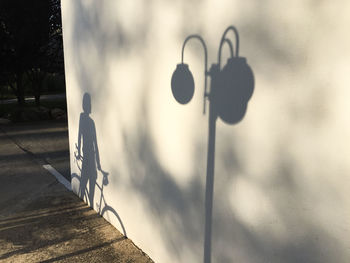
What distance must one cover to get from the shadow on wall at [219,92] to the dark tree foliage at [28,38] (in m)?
12.5

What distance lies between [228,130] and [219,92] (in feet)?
1.06

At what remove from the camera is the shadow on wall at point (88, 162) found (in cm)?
524

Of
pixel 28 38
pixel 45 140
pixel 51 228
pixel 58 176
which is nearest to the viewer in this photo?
pixel 51 228

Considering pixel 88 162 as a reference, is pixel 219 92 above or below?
above

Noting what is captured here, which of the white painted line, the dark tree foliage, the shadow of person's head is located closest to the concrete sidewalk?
the white painted line

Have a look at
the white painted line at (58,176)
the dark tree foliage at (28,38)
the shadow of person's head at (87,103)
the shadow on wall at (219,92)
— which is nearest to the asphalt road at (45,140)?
the white painted line at (58,176)

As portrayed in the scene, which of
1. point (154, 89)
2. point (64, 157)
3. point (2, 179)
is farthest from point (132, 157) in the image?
point (64, 157)

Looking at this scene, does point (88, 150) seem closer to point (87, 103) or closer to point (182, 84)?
point (87, 103)

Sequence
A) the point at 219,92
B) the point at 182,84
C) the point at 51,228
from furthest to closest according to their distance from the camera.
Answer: the point at 51,228
the point at 182,84
the point at 219,92

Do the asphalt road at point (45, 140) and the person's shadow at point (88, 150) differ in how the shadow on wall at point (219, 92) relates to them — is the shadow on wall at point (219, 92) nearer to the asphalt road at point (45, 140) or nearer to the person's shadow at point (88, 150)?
the person's shadow at point (88, 150)

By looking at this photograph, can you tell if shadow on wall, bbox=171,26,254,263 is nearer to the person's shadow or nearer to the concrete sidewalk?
the concrete sidewalk

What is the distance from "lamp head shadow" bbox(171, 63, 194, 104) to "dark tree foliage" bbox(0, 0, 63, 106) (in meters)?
12.5

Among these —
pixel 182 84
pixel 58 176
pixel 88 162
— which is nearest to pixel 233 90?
pixel 182 84

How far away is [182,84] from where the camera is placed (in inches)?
130
